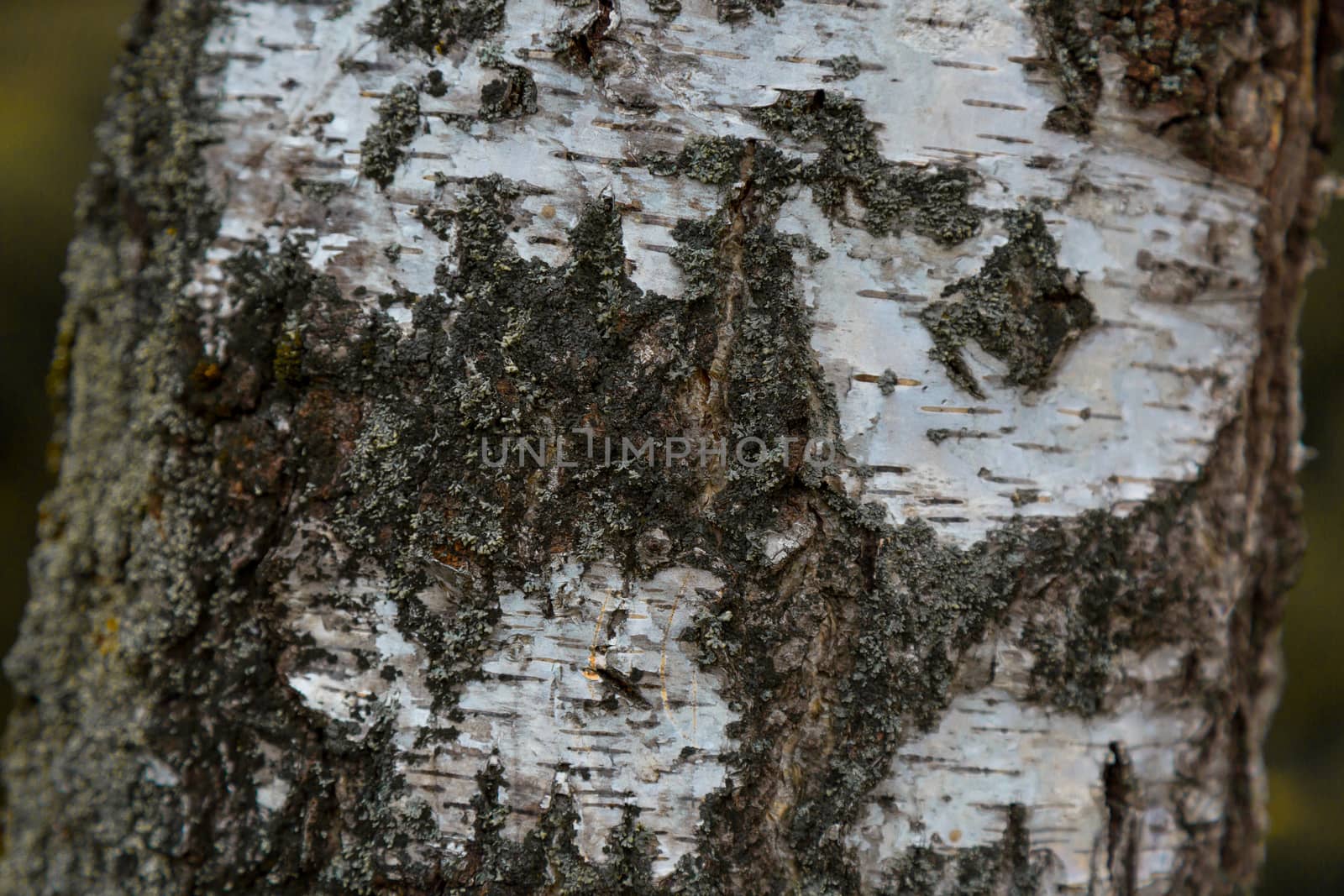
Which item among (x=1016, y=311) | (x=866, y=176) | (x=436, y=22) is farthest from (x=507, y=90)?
(x=1016, y=311)

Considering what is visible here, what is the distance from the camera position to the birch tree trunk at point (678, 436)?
1006 millimetres

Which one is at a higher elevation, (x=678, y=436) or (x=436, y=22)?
(x=436, y=22)

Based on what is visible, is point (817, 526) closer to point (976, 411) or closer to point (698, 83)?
point (976, 411)

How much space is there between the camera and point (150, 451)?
120 cm

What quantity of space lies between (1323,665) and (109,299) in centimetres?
401

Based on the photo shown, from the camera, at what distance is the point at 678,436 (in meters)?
1.01

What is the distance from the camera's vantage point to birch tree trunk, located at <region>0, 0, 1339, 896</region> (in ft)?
3.30

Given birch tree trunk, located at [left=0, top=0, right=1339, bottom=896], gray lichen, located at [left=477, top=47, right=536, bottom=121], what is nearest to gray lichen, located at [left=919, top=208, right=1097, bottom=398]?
birch tree trunk, located at [left=0, top=0, right=1339, bottom=896]

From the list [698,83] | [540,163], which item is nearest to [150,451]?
[540,163]

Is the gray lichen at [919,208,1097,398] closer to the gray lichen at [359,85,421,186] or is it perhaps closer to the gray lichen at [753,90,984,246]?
the gray lichen at [753,90,984,246]

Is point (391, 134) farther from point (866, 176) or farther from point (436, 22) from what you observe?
point (866, 176)

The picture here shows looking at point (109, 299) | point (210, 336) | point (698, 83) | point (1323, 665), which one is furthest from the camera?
A: point (1323, 665)

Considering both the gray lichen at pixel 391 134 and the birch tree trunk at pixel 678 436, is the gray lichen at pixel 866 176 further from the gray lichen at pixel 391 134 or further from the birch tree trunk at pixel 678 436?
the gray lichen at pixel 391 134

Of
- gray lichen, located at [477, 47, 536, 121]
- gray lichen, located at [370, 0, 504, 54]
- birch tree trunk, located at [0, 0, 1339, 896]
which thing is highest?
gray lichen, located at [370, 0, 504, 54]
